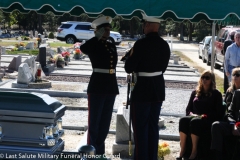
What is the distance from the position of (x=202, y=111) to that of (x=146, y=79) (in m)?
1.49

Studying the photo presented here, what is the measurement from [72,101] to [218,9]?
6.83m

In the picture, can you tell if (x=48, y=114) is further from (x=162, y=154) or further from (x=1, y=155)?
(x=162, y=154)

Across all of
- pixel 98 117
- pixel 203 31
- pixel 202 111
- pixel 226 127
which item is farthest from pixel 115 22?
pixel 98 117

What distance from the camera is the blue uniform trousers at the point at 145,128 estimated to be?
5.57m

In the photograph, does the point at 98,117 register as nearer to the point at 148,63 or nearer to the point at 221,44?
the point at 148,63

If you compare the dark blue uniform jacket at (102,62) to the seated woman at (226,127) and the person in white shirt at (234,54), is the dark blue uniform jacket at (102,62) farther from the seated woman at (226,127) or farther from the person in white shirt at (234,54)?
the person in white shirt at (234,54)

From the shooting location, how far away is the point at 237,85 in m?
6.97

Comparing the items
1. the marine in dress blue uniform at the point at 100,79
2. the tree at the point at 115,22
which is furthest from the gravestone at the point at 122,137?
the tree at the point at 115,22

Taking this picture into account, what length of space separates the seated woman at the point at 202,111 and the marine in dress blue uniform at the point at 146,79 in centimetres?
107

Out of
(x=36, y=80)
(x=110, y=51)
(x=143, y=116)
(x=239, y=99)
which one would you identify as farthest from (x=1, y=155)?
(x=36, y=80)

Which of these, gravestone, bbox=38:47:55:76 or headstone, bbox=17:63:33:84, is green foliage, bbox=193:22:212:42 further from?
headstone, bbox=17:63:33:84

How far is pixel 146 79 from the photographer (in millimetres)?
5551

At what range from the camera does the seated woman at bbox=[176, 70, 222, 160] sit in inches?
259

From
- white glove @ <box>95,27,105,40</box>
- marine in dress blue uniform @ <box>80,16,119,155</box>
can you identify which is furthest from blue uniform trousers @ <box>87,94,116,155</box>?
white glove @ <box>95,27,105,40</box>
